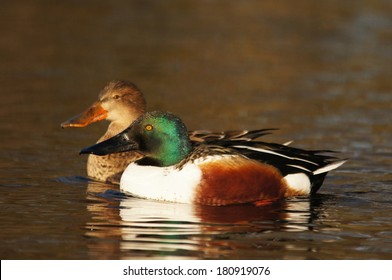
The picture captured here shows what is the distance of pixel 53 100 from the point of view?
13.4 meters

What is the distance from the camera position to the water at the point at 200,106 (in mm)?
7512

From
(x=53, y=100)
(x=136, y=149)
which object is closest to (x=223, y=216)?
(x=136, y=149)

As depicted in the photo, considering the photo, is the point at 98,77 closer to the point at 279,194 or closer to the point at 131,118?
the point at 131,118

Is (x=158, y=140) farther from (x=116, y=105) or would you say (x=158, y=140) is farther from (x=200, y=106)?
(x=200, y=106)

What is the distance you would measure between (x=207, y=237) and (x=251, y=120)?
5249mm

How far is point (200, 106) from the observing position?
13.5 meters

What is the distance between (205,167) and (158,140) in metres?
0.52

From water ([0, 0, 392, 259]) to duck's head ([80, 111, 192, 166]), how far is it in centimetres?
40

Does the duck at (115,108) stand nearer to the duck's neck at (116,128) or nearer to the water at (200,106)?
the duck's neck at (116,128)

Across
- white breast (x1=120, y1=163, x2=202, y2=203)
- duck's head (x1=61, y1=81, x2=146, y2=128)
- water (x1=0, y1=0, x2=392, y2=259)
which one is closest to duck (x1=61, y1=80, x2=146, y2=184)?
duck's head (x1=61, y1=81, x2=146, y2=128)

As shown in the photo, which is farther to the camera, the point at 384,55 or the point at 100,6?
the point at 100,6

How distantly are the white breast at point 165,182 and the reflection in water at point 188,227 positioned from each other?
76 mm

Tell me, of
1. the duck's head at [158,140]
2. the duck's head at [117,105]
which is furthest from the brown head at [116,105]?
the duck's head at [158,140]

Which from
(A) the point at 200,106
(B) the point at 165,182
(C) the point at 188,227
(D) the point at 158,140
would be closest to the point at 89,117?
(D) the point at 158,140
